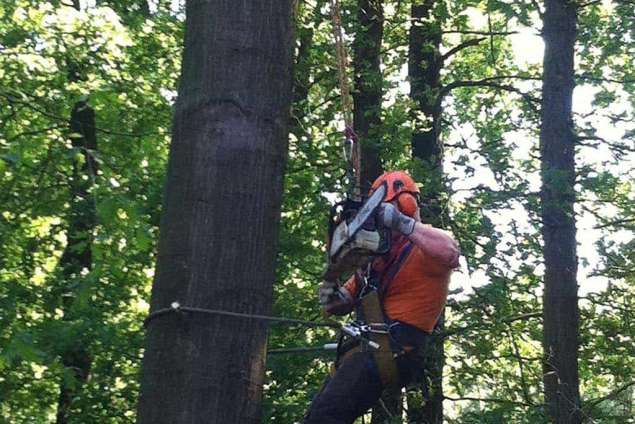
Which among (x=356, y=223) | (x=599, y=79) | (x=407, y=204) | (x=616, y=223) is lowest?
(x=356, y=223)

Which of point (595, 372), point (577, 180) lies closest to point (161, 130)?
point (577, 180)

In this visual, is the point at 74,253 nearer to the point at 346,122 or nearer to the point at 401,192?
the point at 346,122

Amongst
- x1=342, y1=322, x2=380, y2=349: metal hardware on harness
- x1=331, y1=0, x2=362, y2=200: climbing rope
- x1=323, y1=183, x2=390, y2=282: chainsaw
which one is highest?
x1=331, y1=0, x2=362, y2=200: climbing rope

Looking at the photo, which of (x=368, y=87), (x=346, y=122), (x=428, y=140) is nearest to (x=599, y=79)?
(x=428, y=140)

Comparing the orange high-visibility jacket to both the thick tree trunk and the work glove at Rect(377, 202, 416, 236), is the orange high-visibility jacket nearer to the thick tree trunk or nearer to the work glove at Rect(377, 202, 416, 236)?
the work glove at Rect(377, 202, 416, 236)

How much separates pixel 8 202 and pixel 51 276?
6.59 feet

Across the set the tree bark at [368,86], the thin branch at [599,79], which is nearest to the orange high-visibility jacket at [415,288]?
the tree bark at [368,86]

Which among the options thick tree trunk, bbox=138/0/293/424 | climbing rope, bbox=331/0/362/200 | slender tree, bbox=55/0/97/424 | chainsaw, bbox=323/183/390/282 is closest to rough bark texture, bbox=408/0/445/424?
slender tree, bbox=55/0/97/424

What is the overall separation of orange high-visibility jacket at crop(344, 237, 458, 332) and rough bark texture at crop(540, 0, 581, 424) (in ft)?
12.7

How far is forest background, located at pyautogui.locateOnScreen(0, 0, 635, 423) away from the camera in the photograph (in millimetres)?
7293

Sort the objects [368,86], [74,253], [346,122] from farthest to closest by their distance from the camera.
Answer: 1. [368,86]
2. [74,253]
3. [346,122]

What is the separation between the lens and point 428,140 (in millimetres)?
11219

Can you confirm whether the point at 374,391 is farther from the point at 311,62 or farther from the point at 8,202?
the point at 311,62

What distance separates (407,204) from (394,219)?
0.22 meters
